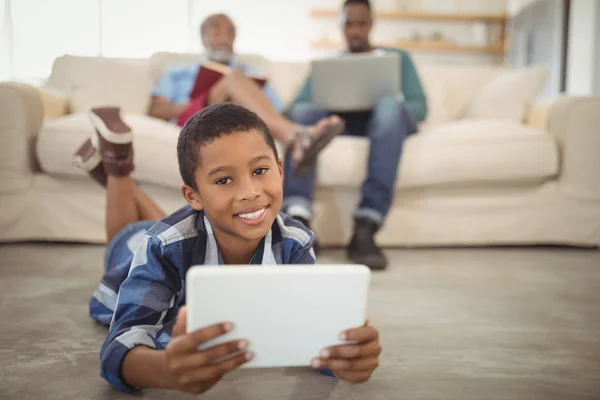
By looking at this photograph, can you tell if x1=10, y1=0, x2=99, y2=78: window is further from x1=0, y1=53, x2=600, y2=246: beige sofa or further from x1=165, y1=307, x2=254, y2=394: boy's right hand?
x1=165, y1=307, x2=254, y2=394: boy's right hand

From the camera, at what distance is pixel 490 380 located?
871 millimetres

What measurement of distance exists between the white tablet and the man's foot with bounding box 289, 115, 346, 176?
1035 millimetres

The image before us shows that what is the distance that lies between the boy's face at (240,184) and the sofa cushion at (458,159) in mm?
1129

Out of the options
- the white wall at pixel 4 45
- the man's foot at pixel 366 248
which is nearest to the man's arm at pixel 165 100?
the white wall at pixel 4 45

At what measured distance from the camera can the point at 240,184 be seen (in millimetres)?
743

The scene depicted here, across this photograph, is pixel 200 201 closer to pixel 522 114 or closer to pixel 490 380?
pixel 490 380

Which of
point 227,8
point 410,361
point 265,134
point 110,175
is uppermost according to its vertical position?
point 227,8

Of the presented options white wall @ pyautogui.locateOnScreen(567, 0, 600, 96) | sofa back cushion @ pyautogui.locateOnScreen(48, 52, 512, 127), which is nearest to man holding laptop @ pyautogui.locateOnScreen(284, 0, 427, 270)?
sofa back cushion @ pyautogui.locateOnScreen(48, 52, 512, 127)

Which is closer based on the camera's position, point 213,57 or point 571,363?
point 571,363

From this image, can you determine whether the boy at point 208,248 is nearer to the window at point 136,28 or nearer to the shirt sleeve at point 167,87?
the window at point 136,28

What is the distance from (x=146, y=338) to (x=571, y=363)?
0.70 m

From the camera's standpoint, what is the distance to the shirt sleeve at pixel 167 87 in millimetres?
2207

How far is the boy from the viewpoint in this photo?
0.65 m

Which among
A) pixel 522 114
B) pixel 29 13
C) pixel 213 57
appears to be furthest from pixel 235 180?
pixel 522 114
